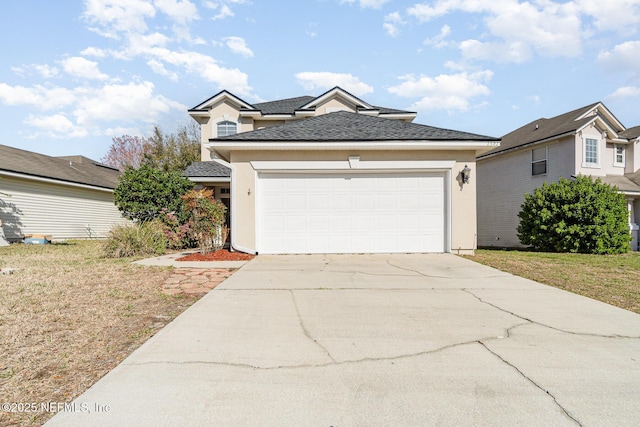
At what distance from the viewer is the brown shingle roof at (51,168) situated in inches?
591

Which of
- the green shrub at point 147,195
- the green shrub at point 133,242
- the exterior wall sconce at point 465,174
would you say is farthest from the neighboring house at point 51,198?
the exterior wall sconce at point 465,174

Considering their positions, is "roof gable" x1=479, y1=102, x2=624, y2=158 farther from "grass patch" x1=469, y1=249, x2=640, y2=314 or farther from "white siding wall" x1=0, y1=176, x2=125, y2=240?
"white siding wall" x1=0, y1=176, x2=125, y2=240

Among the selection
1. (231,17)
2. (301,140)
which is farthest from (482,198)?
(231,17)

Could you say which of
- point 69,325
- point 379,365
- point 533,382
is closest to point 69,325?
point 69,325

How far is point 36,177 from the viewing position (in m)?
15.0

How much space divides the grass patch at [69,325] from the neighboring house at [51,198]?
7857mm

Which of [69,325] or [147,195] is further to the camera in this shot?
[147,195]

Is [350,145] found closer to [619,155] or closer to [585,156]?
[585,156]

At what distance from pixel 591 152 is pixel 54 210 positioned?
2595 cm

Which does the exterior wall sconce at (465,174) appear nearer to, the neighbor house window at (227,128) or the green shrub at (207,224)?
the green shrub at (207,224)

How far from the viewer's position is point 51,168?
17250 mm

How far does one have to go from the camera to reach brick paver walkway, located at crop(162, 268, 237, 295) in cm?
561

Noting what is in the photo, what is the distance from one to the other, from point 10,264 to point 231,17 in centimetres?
935

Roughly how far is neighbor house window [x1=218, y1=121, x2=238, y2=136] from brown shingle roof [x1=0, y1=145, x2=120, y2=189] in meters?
7.75
